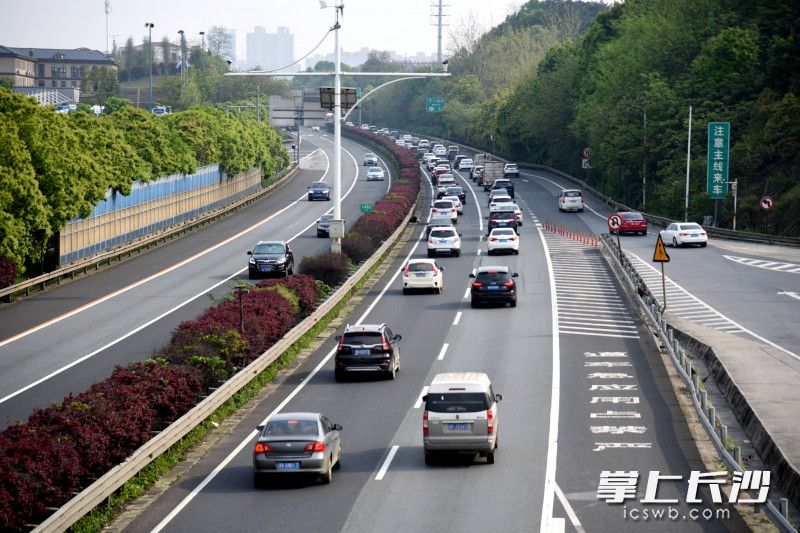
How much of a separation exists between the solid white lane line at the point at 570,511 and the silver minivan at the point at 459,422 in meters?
2.13

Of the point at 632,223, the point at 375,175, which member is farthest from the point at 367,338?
the point at 375,175

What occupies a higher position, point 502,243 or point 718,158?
point 718,158

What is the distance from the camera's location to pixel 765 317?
4628 cm

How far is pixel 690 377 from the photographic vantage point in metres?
30.8

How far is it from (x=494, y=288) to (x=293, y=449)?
25.0 meters

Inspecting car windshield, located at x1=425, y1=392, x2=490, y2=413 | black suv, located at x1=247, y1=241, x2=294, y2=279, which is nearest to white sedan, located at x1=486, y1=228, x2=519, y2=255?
black suv, located at x1=247, y1=241, x2=294, y2=279

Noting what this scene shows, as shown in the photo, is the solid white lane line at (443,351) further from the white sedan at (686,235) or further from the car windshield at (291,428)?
the white sedan at (686,235)

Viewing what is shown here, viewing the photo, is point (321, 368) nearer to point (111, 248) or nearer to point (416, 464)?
point (416, 464)

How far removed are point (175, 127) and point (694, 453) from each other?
68.8 metres

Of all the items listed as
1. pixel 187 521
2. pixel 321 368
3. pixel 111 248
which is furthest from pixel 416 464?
pixel 111 248

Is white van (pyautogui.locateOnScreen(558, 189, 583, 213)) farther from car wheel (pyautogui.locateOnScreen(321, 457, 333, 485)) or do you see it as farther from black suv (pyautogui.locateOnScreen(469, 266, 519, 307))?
car wheel (pyautogui.locateOnScreen(321, 457, 333, 485))

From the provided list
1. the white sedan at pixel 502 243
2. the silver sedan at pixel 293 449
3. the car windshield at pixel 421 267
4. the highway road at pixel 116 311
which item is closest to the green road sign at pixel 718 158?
the white sedan at pixel 502 243

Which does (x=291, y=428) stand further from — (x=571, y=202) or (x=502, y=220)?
(x=571, y=202)

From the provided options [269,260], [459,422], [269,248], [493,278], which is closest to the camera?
[459,422]
